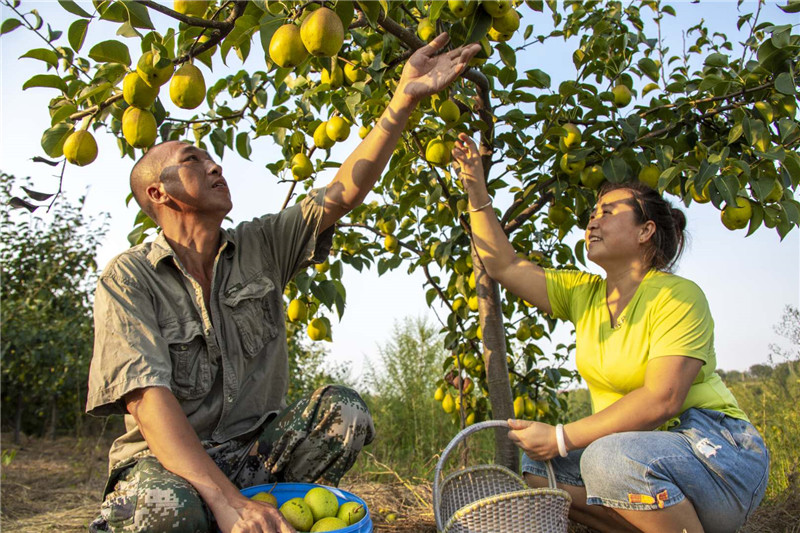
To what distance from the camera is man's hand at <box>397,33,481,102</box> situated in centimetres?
146

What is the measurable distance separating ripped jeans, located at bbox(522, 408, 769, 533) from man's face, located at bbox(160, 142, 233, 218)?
121cm

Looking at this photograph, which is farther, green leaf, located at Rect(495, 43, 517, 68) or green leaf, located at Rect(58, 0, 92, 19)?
green leaf, located at Rect(495, 43, 517, 68)

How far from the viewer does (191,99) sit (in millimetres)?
1340

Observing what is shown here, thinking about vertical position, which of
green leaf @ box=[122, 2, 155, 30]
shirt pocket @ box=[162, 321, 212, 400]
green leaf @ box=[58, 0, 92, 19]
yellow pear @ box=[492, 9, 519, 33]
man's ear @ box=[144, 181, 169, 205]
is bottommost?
shirt pocket @ box=[162, 321, 212, 400]

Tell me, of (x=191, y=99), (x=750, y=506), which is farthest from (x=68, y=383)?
(x=750, y=506)

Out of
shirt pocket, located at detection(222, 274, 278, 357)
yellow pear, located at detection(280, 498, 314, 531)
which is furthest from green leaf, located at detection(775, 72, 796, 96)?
yellow pear, located at detection(280, 498, 314, 531)

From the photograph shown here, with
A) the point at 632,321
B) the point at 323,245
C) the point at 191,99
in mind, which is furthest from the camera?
the point at 323,245

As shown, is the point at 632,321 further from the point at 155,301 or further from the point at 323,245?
the point at 155,301

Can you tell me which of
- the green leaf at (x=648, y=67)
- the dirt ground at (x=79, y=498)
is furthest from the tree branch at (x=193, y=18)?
the dirt ground at (x=79, y=498)

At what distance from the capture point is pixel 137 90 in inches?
51.3

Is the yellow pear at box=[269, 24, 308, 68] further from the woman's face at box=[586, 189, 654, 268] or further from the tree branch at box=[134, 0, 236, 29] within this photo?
the woman's face at box=[586, 189, 654, 268]

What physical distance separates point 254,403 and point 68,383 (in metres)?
4.85

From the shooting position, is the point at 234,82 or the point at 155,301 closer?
the point at 155,301

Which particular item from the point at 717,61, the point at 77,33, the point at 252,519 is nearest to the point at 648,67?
the point at 717,61
